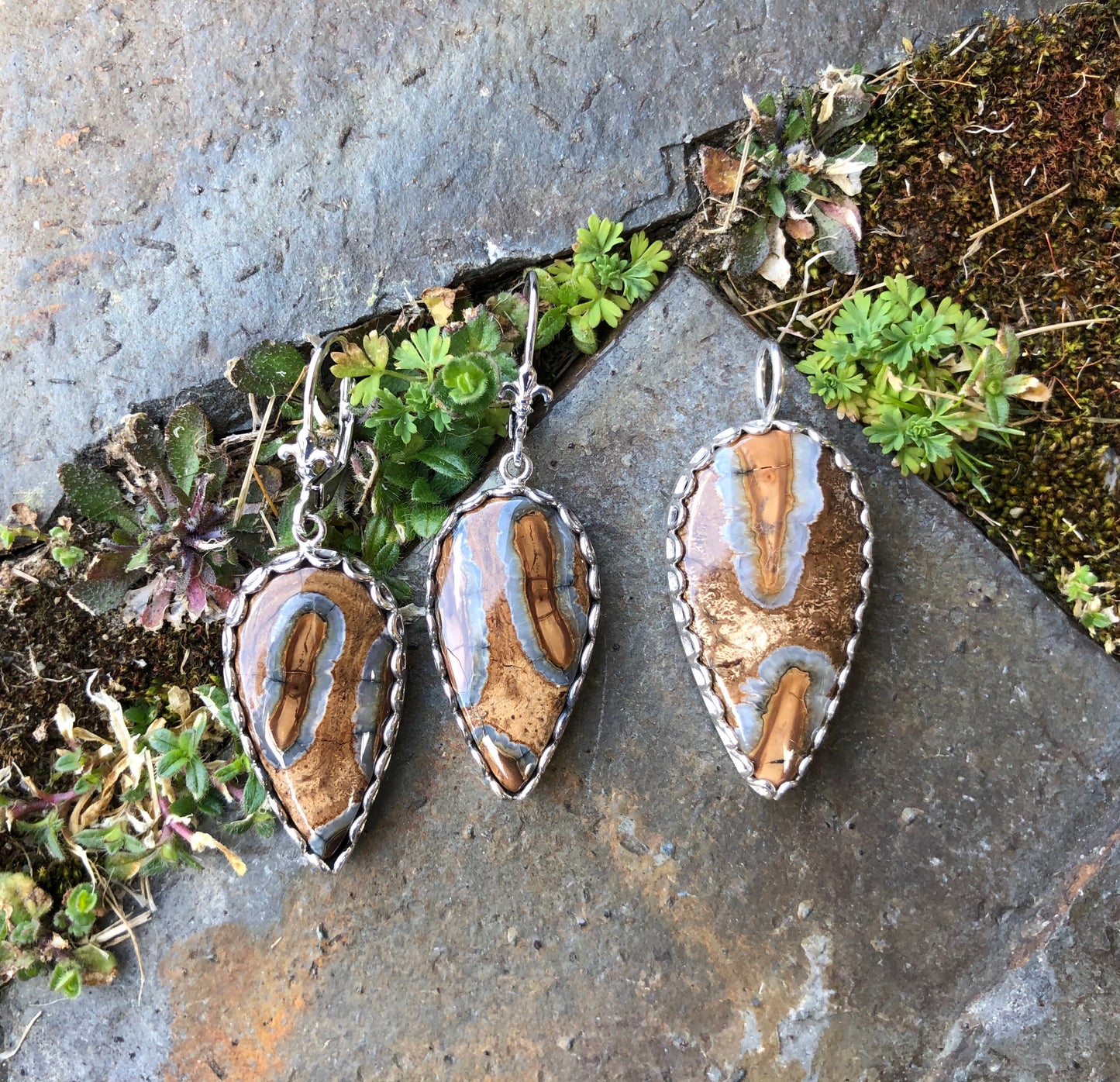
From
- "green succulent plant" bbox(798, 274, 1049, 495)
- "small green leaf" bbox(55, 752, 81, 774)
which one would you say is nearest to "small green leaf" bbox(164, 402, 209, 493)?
"small green leaf" bbox(55, 752, 81, 774)

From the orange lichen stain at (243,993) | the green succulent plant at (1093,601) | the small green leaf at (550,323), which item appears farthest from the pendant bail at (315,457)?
the green succulent plant at (1093,601)

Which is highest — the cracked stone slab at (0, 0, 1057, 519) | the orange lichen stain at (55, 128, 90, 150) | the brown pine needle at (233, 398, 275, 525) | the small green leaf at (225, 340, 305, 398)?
the orange lichen stain at (55, 128, 90, 150)

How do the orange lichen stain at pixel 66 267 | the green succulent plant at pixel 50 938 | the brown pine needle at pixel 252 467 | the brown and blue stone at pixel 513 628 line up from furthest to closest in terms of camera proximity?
the orange lichen stain at pixel 66 267
the brown pine needle at pixel 252 467
the green succulent plant at pixel 50 938
the brown and blue stone at pixel 513 628

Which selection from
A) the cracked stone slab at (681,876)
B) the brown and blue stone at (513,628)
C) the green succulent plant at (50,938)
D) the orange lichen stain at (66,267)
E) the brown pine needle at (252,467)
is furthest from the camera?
the orange lichen stain at (66,267)

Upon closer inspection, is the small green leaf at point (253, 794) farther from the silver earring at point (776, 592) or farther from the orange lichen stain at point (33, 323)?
the orange lichen stain at point (33, 323)

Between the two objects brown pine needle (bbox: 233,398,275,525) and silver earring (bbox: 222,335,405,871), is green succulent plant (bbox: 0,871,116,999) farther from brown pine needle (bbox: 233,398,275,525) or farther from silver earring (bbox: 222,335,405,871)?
brown pine needle (bbox: 233,398,275,525)

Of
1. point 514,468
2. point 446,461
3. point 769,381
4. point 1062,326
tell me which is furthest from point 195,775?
point 1062,326

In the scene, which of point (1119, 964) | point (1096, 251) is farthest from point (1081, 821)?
point (1096, 251)
